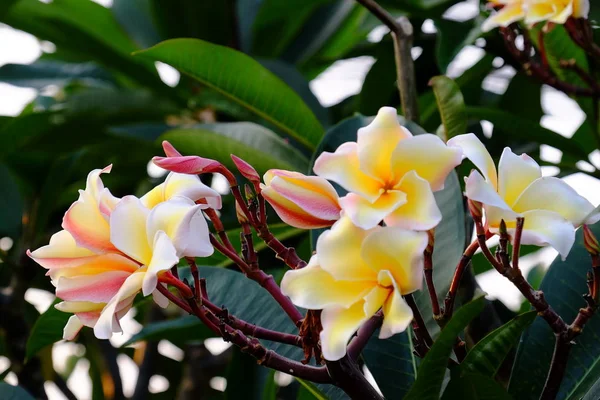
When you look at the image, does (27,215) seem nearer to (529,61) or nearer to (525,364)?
(529,61)

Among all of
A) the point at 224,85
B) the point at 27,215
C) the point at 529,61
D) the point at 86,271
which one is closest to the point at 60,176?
the point at 27,215

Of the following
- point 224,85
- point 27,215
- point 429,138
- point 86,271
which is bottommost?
point 27,215

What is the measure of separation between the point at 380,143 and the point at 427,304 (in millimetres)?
241

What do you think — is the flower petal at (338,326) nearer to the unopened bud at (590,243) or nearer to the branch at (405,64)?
the unopened bud at (590,243)

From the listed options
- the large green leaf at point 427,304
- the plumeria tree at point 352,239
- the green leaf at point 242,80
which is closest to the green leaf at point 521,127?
the plumeria tree at point 352,239

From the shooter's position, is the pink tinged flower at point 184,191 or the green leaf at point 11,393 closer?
the pink tinged flower at point 184,191

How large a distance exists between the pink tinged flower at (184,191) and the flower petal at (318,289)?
0.35 ft

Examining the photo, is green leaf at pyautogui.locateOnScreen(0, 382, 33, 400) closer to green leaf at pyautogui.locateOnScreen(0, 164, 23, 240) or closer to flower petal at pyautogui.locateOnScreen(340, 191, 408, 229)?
flower petal at pyautogui.locateOnScreen(340, 191, 408, 229)

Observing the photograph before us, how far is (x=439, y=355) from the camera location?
0.45 m

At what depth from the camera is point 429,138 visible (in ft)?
1.53

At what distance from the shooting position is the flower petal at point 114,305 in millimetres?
466

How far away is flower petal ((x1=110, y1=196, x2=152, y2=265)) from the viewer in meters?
0.47

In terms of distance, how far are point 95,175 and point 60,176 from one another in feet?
3.18

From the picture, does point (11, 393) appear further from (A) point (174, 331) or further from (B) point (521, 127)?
(B) point (521, 127)
